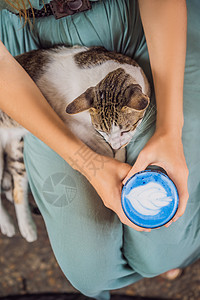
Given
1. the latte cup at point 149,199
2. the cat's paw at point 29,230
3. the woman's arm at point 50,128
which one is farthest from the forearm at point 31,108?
the cat's paw at point 29,230

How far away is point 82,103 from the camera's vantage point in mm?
427

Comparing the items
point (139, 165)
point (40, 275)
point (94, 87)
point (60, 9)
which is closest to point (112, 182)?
point (139, 165)

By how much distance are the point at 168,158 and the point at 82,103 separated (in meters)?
0.15

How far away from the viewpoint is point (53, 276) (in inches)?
26.5

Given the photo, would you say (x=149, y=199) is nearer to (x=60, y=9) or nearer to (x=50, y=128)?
(x=50, y=128)

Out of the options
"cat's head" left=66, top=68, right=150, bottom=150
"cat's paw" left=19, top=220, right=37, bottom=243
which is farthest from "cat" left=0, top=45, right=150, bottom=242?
"cat's paw" left=19, top=220, right=37, bottom=243

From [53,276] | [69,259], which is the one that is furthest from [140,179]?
[53,276]

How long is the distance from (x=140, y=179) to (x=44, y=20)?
28cm

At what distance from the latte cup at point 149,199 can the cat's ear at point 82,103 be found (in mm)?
124

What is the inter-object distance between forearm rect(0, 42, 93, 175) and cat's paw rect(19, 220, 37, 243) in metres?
0.28

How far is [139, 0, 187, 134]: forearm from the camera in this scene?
1.47ft

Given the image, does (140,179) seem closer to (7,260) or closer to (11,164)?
(11,164)

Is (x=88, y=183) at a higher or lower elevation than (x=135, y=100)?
lower

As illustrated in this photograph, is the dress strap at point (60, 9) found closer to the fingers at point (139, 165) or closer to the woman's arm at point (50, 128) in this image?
the woman's arm at point (50, 128)
